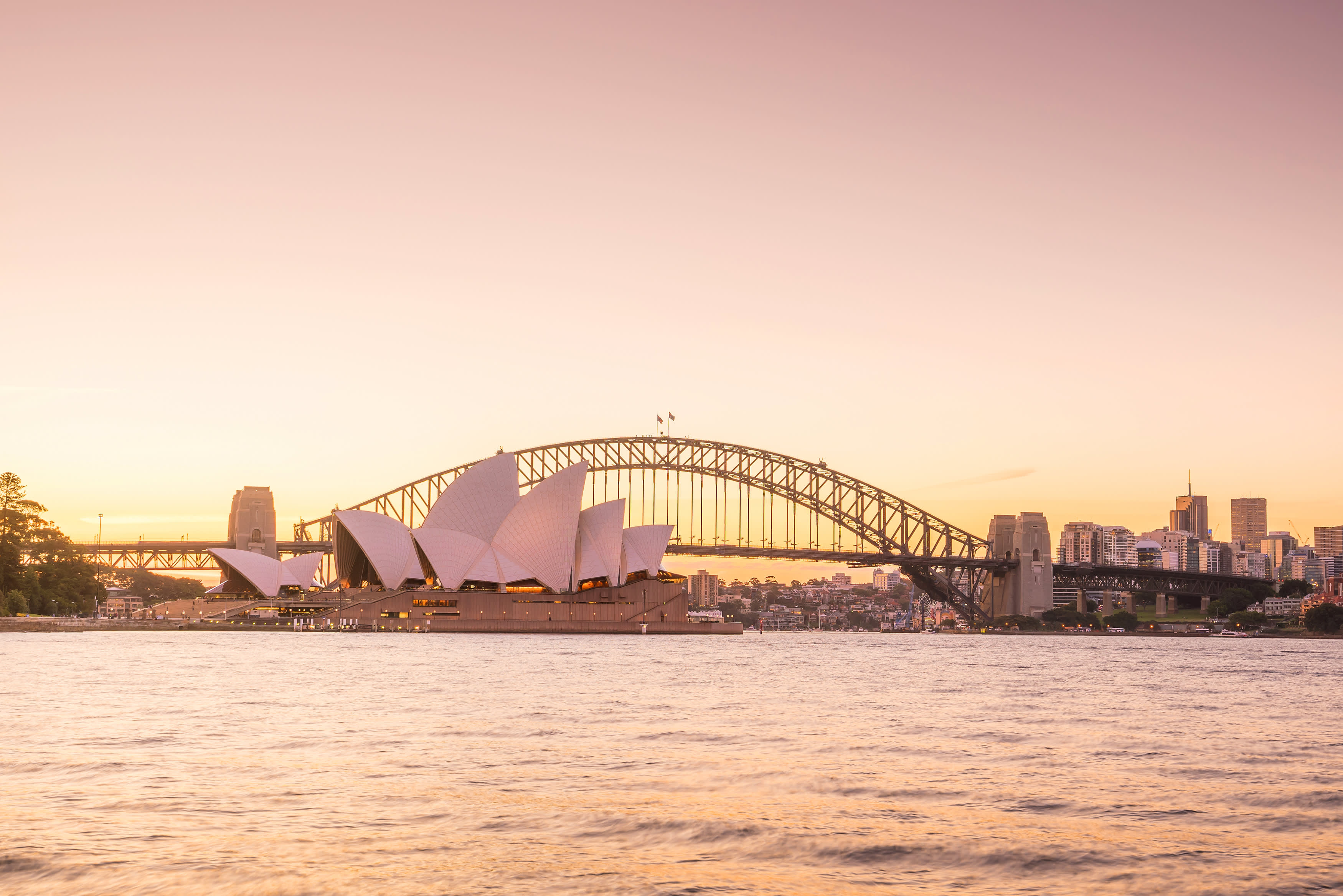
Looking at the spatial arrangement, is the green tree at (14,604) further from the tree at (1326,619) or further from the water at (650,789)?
the tree at (1326,619)

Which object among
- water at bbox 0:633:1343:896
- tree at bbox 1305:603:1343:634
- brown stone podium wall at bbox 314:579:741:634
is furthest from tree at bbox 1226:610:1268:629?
water at bbox 0:633:1343:896

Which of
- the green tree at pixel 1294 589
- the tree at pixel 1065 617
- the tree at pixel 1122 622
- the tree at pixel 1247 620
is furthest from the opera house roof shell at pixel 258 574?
the green tree at pixel 1294 589

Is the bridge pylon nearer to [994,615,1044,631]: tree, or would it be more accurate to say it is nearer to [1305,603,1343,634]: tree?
[994,615,1044,631]: tree

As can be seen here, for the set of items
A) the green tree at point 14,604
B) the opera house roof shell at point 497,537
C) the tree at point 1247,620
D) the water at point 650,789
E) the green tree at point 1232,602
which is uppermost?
the opera house roof shell at point 497,537

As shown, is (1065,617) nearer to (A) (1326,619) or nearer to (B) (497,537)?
(A) (1326,619)

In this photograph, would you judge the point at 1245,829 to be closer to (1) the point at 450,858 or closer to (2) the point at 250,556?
(1) the point at 450,858

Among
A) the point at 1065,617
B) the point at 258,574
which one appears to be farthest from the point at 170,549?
the point at 1065,617
